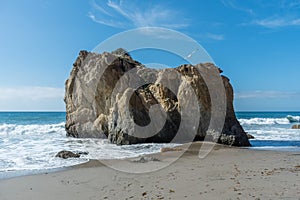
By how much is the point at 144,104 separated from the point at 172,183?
10.9 meters

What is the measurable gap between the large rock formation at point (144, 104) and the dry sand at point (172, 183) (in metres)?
6.65

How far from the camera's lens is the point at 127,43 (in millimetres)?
13242

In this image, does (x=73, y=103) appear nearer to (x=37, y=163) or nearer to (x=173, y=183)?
(x=37, y=163)

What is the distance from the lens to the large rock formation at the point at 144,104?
15.8 m

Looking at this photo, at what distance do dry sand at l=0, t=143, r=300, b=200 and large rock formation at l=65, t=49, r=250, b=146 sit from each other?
665cm

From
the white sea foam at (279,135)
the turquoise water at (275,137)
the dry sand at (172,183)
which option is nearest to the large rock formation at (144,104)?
the turquoise water at (275,137)

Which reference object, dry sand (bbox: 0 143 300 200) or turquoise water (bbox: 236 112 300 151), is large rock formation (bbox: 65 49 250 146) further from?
dry sand (bbox: 0 143 300 200)

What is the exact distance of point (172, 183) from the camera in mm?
6348

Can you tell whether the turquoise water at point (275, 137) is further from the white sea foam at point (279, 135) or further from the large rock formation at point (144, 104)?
the large rock formation at point (144, 104)


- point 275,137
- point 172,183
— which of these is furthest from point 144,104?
point 172,183

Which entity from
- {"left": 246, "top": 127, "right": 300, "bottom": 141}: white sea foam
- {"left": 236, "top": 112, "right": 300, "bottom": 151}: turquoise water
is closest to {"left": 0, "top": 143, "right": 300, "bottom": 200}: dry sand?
{"left": 236, "top": 112, "right": 300, "bottom": 151}: turquoise water

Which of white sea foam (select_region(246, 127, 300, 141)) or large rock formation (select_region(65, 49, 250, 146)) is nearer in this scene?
large rock formation (select_region(65, 49, 250, 146))

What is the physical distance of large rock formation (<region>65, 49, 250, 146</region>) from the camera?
15.8 metres

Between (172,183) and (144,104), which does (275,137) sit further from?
(172,183)
